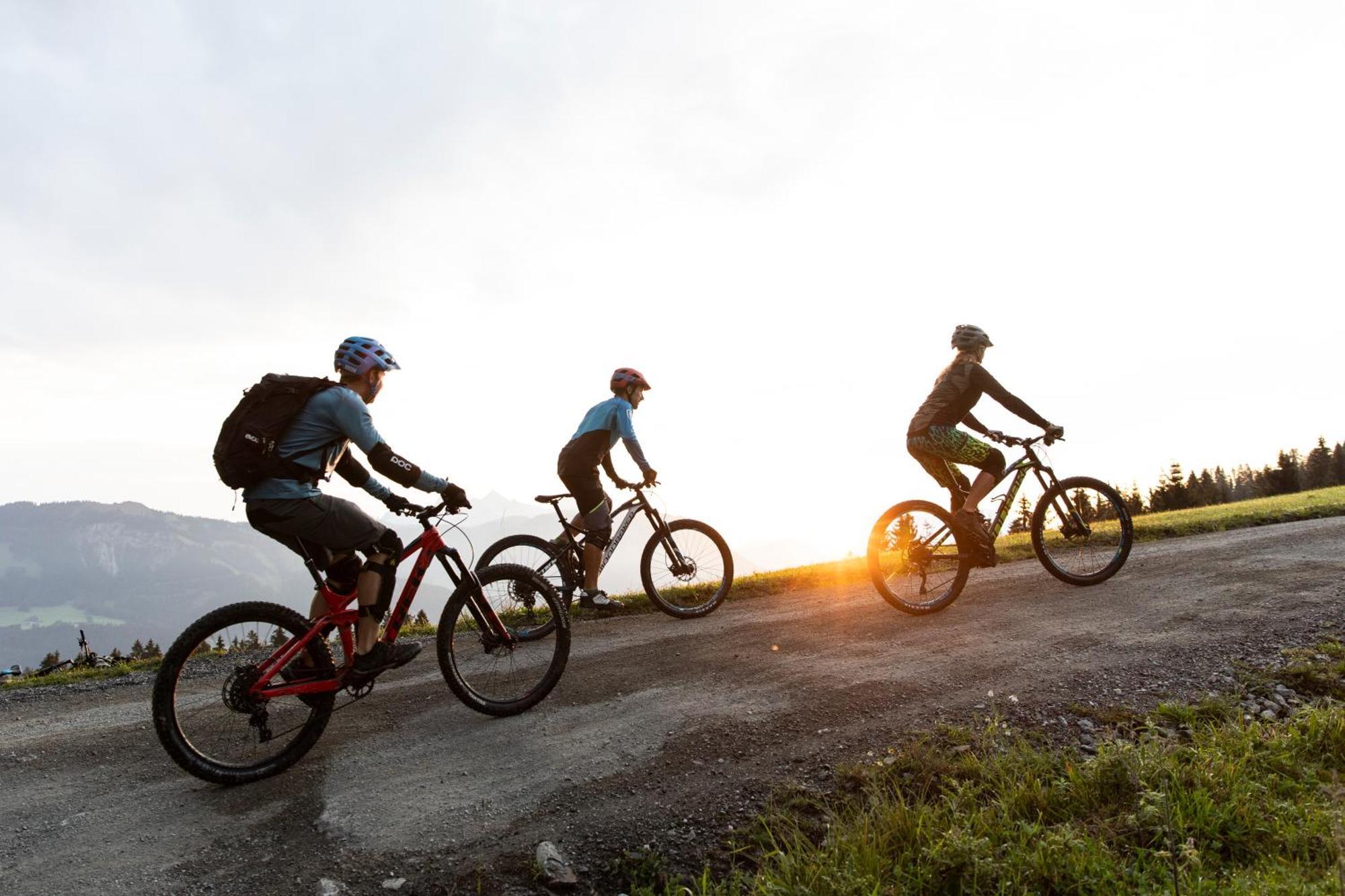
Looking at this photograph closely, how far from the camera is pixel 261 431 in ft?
16.2

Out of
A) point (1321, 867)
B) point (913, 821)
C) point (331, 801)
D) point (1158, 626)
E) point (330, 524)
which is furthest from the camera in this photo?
point (1158, 626)

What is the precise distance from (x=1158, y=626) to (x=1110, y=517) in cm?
330

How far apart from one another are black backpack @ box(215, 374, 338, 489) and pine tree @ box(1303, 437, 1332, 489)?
66246mm

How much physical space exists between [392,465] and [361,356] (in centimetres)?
96

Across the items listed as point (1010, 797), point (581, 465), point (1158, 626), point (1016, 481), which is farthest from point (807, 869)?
point (1016, 481)

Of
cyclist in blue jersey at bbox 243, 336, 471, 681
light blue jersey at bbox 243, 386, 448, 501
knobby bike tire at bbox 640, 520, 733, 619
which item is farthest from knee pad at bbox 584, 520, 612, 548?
light blue jersey at bbox 243, 386, 448, 501

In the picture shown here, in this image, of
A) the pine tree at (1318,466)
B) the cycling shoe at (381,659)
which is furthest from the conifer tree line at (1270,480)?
the cycling shoe at (381,659)

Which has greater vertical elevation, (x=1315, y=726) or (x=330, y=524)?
(x=330, y=524)

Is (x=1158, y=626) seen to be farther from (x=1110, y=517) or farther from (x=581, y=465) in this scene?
(x=581, y=465)

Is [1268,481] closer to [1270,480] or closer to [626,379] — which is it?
[1270,480]

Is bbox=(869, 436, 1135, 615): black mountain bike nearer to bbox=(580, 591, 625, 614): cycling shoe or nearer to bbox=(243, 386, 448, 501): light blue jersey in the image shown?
bbox=(580, 591, 625, 614): cycling shoe

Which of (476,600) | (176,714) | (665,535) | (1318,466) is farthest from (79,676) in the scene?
(1318,466)

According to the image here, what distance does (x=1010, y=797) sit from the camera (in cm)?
401

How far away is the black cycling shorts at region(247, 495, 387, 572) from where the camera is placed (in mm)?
5082
